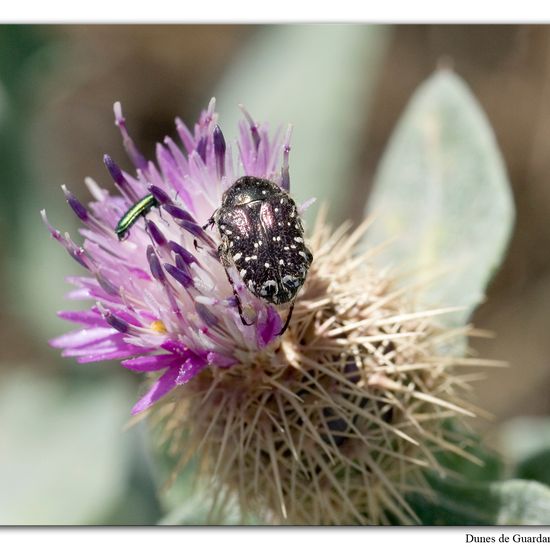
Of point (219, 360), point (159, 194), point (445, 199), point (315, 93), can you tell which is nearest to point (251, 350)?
point (219, 360)

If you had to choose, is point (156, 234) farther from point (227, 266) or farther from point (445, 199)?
point (445, 199)

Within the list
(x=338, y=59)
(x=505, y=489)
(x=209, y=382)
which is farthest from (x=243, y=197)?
(x=338, y=59)

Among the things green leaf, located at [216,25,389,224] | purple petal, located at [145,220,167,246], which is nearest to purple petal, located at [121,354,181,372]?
purple petal, located at [145,220,167,246]

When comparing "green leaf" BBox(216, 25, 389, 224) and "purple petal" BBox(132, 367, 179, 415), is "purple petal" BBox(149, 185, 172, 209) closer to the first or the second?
"purple petal" BBox(132, 367, 179, 415)

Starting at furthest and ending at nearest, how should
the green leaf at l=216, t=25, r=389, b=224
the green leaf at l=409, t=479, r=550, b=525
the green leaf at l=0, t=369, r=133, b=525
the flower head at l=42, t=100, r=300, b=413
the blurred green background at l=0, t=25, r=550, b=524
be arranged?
the green leaf at l=216, t=25, r=389, b=224 → the blurred green background at l=0, t=25, r=550, b=524 → the green leaf at l=0, t=369, r=133, b=525 → the green leaf at l=409, t=479, r=550, b=525 → the flower head at l=42, t=100, r=300, b=413

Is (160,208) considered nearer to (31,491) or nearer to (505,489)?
(505,489)

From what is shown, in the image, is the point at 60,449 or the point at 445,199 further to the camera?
the point at 60,449
